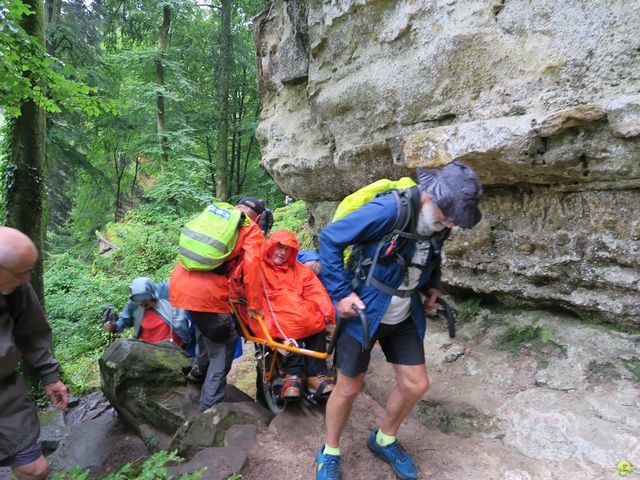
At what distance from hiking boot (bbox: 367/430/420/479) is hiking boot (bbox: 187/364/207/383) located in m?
2.26

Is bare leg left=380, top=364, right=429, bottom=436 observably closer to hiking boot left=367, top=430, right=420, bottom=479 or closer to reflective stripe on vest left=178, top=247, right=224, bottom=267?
hiking boot left=367, top=430, right=420, bottom=479

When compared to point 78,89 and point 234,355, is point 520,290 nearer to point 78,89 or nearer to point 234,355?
point 234,355

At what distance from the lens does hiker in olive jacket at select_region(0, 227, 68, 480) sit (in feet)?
8.11

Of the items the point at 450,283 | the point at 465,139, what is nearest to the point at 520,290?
the point at 450,283

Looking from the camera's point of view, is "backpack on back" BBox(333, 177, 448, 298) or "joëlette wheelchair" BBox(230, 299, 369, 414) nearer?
"backpack on back" BBox(333, 177, 448, 298)

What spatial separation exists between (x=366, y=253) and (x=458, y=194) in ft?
2.16

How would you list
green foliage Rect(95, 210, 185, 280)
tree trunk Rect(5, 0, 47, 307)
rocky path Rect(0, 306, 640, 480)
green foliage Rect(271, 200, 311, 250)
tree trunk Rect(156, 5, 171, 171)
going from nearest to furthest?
rocky path Rect(0, 306, 640, 480) → tree trunk Rect(5, 0, 47, 307) → green foliage Rect(271, 200, 311, 250) → green foliage Rect(95, 210, 185, 280) → tree trunk Rect(156, 5, 171, 171)

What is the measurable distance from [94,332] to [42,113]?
485 centimetres

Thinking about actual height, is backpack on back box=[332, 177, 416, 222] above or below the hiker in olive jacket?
above

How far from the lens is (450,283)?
4797 millimetres

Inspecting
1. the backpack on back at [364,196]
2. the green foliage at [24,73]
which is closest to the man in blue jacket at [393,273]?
the backpack on back at [364,196]

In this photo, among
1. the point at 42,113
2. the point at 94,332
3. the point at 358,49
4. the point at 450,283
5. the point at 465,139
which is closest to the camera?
the point at 465,139

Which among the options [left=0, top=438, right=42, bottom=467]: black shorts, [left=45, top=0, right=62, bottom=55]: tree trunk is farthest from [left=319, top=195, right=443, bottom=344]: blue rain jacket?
[left=45, top=0, right=62, bottom=55]: tree trunk

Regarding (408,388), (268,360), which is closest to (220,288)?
(268,360)
